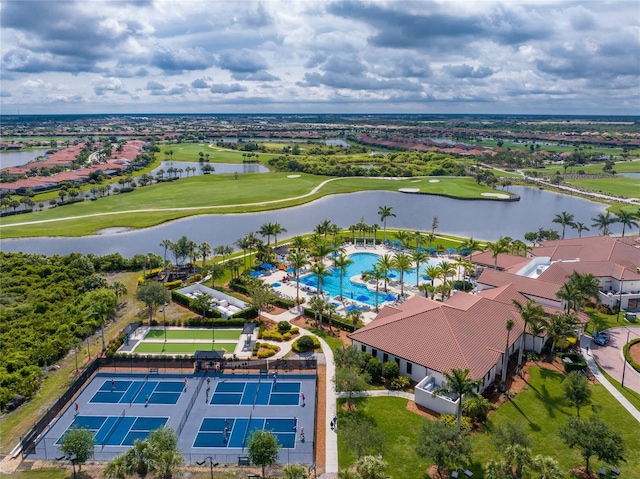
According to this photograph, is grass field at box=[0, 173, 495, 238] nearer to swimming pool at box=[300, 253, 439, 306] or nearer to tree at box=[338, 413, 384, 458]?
swimming pool at box=[300, 253, 439, 306]

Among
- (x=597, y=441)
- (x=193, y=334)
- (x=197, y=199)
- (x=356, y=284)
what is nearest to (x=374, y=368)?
(x=597, y=441)

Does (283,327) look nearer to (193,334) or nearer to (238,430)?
(193,334)

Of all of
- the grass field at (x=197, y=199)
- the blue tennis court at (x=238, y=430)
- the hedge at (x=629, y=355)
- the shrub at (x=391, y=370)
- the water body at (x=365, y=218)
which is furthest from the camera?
the grass field at (x=197, y=199)

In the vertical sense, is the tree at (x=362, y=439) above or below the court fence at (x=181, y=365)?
above

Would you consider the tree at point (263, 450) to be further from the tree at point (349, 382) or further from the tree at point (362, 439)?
the tree at point (349, 382)

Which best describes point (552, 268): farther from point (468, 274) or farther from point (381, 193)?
point (381, 193)

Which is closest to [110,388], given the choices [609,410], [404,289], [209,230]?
[404,289]

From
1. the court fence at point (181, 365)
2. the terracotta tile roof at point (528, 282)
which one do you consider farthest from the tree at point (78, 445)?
the terracotta tile roof at point (528, 282)
